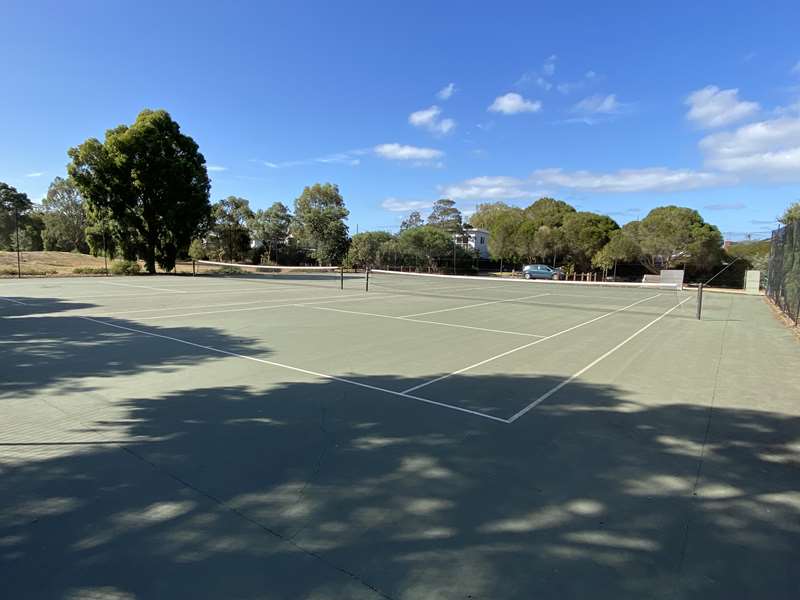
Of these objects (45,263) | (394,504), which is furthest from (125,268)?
(394,504)

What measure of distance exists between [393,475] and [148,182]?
1583 inches

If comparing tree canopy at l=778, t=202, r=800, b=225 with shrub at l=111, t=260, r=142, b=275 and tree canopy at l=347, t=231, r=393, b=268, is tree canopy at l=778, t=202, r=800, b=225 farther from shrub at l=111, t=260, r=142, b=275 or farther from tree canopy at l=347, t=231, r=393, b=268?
shrub at l=111, t=260, r=142, b=275

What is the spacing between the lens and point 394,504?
120 inches

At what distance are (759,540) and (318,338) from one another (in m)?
7.85

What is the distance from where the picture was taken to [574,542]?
2680 mm

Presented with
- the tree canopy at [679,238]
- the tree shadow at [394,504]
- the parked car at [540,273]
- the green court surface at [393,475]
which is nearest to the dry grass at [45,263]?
the green court surface at [393,475]

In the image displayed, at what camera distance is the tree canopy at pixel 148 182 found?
114 ft

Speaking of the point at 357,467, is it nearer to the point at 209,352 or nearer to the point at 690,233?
the point at 209,352

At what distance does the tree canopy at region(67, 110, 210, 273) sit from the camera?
3484cm

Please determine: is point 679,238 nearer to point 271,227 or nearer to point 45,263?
point 271,227

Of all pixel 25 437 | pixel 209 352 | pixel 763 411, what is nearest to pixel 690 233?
pixel 763 411

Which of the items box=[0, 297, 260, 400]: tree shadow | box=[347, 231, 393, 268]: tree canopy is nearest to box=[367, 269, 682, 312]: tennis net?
box=[0, 297, 260, 400]: tree shadow

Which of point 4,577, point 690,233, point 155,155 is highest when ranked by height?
point 155,155

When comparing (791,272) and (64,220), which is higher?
(64,220)
